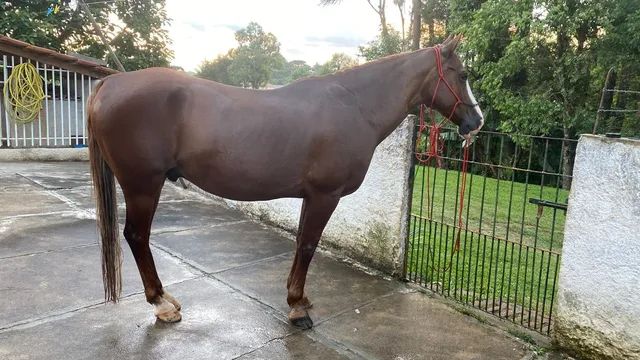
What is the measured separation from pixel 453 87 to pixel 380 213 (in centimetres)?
133

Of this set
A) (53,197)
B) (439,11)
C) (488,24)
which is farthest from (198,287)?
(439,11)

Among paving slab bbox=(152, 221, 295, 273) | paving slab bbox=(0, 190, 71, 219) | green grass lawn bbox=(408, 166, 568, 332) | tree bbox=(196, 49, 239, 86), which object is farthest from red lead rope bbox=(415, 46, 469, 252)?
tree bbox=(196, 49, 239, 86)

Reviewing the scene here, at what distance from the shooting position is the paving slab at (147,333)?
241 centimetres

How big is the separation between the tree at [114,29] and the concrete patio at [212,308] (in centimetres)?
928

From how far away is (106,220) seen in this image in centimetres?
283

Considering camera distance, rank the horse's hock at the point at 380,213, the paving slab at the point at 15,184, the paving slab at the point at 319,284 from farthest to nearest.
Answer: the paving slab at the point at 15,184
the horse's hock at the point at 380,213
the paving slab at the point at 319,284

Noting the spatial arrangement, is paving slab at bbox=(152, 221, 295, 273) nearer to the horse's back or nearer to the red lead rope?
the horse's back

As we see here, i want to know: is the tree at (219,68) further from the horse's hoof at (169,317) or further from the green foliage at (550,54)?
the horse's hoof at (169,317)

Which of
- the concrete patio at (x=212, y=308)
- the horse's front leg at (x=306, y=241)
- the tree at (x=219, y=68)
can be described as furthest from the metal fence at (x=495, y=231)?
the tree at (x=219, y=68)

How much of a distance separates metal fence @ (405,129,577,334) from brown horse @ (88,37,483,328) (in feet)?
1.95

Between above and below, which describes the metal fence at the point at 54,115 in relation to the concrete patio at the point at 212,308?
above

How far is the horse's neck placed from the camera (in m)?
2.93

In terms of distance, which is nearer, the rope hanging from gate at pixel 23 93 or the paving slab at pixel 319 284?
the paving slab at pixel 319 284

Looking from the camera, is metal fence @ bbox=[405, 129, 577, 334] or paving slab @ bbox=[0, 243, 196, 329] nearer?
paving slab @ bbox=[0, 243, 196, 329]
